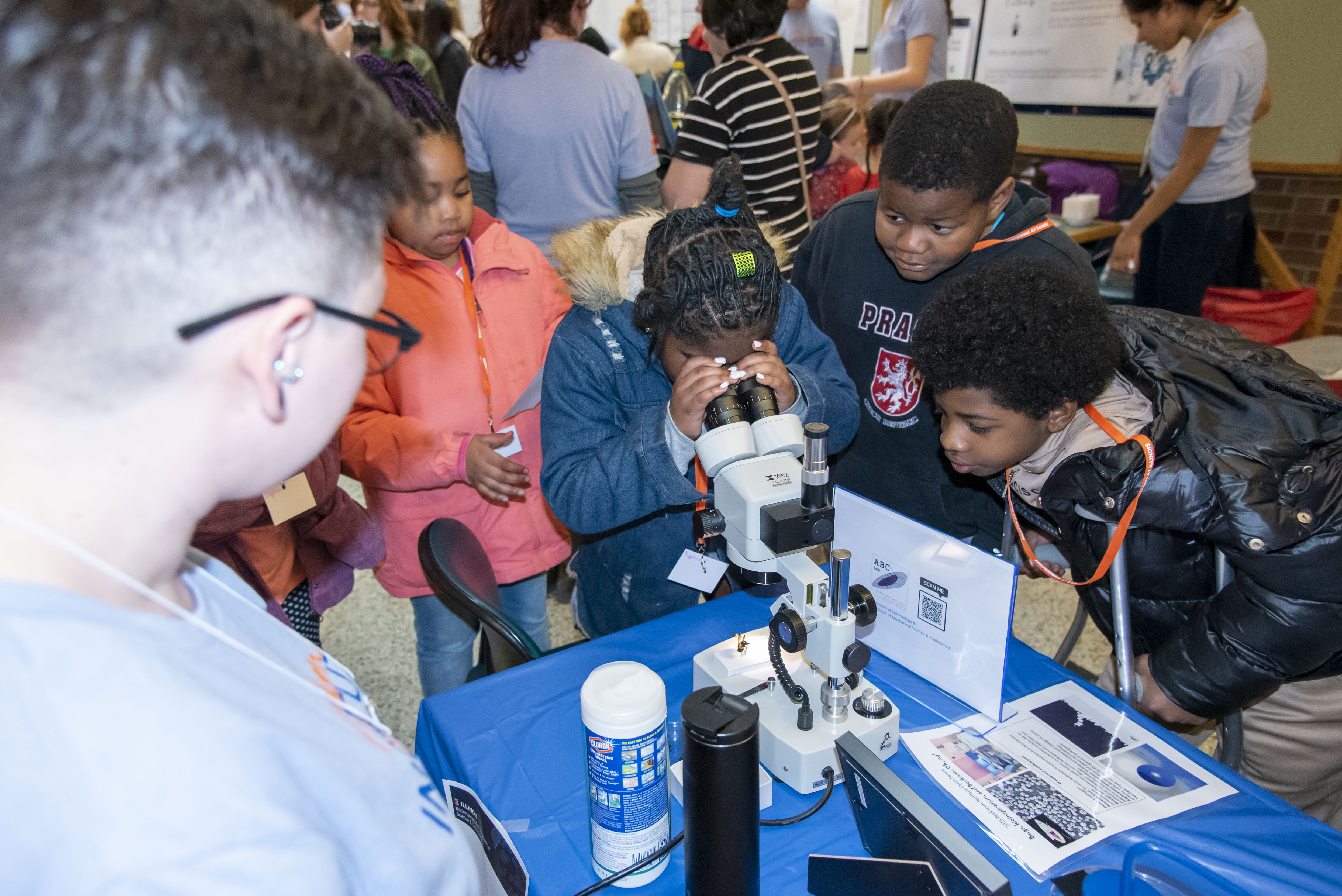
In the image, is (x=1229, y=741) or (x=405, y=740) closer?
(x=1229, y=741)

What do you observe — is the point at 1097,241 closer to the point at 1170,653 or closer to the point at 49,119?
the point at 1170,653

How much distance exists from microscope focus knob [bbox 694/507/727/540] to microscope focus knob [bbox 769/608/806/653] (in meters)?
0.14

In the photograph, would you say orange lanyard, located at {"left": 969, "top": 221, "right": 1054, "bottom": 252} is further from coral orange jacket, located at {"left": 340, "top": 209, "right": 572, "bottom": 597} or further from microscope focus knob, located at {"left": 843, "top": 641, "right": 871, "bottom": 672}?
microscope focus knob, located at {"left": 843, "top": 641, "right": 871, "bottom": 672}

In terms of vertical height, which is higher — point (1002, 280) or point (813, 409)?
point (1002, 280)

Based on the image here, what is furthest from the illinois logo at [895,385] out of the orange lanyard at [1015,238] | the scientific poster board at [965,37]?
the scientific poster board at [965,37]

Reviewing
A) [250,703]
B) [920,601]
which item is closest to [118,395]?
[250,703]

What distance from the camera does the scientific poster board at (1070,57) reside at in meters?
4.70

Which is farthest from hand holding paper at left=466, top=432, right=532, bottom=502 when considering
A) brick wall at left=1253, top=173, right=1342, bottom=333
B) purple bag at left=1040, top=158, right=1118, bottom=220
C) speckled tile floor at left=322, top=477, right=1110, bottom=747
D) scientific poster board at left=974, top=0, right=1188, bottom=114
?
scientific poster board at left=974, top=0, right=1188, bottom=114

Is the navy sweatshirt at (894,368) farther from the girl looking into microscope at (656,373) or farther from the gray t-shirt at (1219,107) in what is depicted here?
the gray t-shirt at (1219,107)

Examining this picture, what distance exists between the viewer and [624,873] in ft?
2.97

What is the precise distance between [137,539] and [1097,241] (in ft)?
15.1

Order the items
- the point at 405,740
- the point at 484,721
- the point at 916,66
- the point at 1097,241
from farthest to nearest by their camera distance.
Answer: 1. the point at 1097,241
2. the point at 916,66
3. the point at 405,740
4. the point at 484,721

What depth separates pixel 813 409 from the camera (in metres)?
1.36

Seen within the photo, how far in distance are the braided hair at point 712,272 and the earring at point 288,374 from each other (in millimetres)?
812
